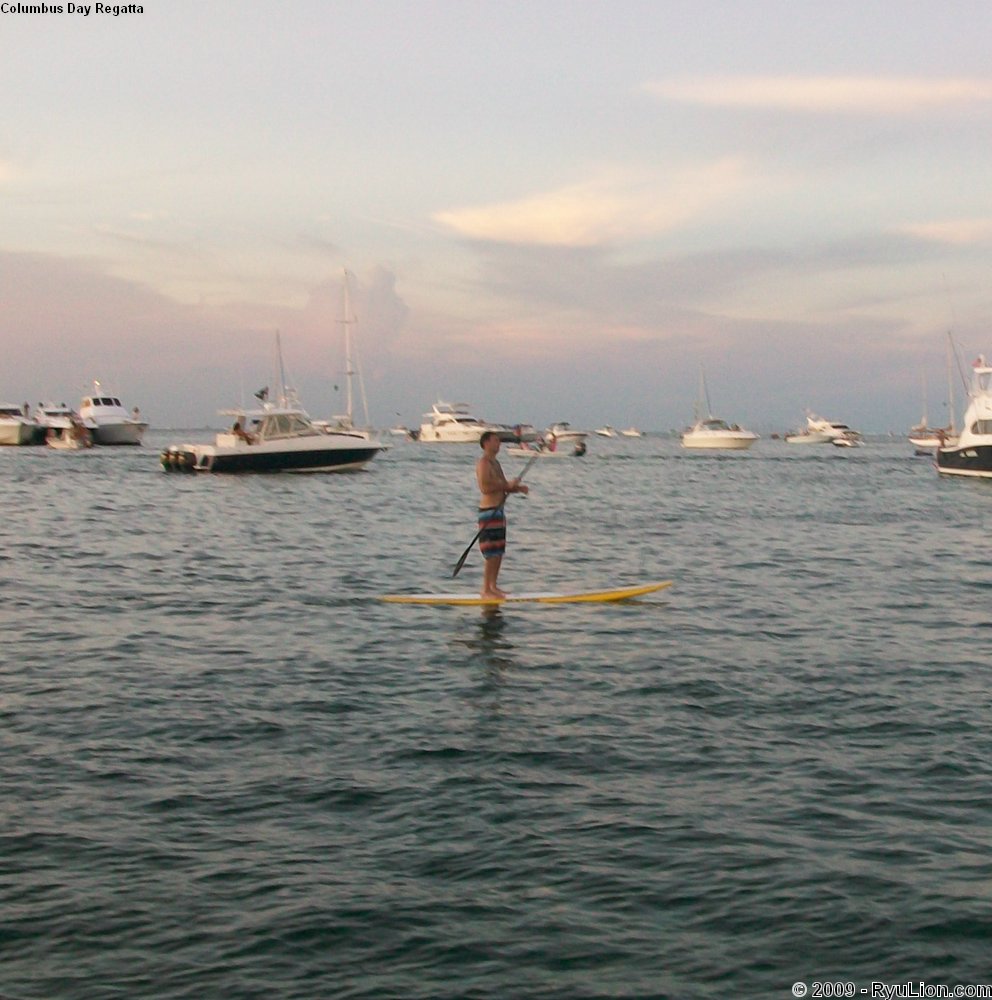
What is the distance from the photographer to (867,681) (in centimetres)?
1244

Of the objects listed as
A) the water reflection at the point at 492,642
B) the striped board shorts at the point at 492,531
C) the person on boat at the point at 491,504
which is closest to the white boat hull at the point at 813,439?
the person on boat at the point at 491,504

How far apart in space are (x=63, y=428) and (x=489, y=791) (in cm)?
9588

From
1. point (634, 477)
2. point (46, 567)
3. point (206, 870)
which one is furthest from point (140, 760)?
point (634, 477)

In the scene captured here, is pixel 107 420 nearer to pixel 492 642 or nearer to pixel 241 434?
pixel 241 434

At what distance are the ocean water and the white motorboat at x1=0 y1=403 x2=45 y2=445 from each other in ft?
271

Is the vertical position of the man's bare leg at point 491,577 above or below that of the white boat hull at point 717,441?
below

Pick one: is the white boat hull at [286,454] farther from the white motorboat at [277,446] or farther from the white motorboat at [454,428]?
the white motorboat at [454,428]

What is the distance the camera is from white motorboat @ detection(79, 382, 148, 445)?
98.2m

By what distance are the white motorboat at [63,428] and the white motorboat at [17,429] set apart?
2.43 feet

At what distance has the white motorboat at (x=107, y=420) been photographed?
98.2 meters

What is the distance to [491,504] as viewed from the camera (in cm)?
1694

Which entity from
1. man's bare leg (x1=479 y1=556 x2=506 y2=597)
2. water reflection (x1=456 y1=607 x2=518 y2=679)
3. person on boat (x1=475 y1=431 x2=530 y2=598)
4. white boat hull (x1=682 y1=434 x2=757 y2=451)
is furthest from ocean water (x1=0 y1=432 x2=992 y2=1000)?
white boat hull (x1=682 y1=434 x2=757 y2=451)

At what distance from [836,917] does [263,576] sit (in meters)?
16.2

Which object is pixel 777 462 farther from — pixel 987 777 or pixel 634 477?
pixel 987 777
